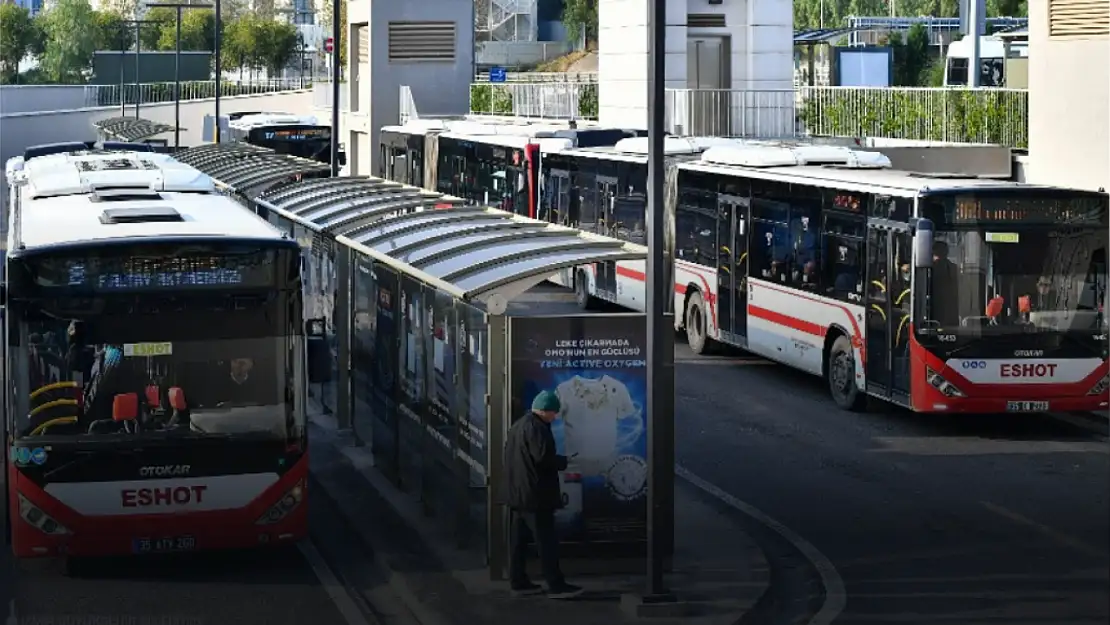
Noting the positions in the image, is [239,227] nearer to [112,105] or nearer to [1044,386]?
[1044,386]

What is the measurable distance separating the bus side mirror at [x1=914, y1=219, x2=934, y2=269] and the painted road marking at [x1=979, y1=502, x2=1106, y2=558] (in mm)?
3495

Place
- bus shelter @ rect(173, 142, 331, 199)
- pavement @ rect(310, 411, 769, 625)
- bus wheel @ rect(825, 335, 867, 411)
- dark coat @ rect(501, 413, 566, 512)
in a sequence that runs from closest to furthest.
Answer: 1. pavement @ rect(310, 411, 769, 625)
2. dark coat @ rect(501, 413, 566, 512)
3. bus wheel @ rect(825, 335, 867, 411)
4. bus shelter @ rect(173, 142, 331, 199)

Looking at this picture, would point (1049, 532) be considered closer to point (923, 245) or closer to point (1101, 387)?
point (923, 245)

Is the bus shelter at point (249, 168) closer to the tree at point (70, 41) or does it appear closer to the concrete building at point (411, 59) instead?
the concrete building at point (411, 59)

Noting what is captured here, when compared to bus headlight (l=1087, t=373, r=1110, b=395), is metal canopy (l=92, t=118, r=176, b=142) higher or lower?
higher

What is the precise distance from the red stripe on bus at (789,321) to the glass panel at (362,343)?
6.03 m

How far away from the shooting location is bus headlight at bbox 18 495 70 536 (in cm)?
1358

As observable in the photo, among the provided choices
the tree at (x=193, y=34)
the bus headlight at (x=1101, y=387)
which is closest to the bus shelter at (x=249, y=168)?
the bus headlight at (x=1101, y=387)

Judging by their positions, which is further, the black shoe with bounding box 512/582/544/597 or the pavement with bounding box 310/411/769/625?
the black shoe with bounding box 512/582/544/597

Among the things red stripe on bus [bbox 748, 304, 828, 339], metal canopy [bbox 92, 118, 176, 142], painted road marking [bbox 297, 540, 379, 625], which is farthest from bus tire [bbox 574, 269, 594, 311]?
metal canopy [bbox 92, 118, 176, 142]

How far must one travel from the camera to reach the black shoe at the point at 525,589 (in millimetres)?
13312

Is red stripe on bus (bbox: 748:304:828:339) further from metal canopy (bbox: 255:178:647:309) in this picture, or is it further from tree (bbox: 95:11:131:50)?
tree (bbox: 95:11:131:50)

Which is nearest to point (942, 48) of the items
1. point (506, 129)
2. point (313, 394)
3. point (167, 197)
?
point (506, 129)

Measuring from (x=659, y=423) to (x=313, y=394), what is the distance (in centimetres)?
1071
